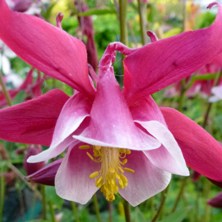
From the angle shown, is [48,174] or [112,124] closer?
[112,124]

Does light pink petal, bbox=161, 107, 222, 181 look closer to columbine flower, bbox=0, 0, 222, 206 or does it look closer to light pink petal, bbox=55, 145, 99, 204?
columbine flower, bbox=0, 0, 222, 206

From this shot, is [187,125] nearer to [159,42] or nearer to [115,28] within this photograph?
[159,42]

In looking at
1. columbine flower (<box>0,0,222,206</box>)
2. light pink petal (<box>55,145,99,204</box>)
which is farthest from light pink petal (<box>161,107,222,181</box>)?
light pink petal (<box>55,145,99,204</box>)

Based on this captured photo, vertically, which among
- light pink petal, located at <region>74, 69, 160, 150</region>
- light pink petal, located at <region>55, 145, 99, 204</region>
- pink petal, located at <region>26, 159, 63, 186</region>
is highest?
light pink petal, located at <region>74, 69, 160, 150</region>

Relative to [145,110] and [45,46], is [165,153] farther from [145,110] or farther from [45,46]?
[45,46]

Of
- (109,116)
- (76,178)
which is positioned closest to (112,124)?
(109,116)

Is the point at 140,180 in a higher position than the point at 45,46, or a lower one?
lower

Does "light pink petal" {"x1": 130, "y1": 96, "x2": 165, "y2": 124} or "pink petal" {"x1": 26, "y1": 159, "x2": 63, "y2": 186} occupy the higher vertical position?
"light pink petal" {"x1": 130, "y1": 96, "x2": 165, "y2": 124}

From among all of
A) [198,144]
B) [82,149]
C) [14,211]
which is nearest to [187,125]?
[198,144]
